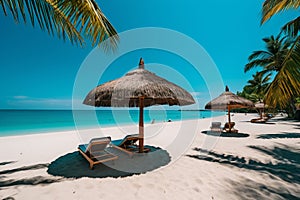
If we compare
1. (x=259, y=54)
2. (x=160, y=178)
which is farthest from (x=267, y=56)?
(x=160, y=178)

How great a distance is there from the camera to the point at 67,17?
2404 millimetres

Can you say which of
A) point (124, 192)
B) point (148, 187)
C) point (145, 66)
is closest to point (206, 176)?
point (148, 187)

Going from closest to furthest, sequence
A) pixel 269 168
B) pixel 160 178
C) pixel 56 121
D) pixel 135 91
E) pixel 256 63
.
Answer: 1. pixel 160 178
2. pixel 269 168
3. pixel 135 91
4. pixel 256 63
5. pixel 56 121

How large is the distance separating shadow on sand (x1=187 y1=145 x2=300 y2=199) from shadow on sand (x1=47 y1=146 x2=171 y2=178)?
54.4 inches

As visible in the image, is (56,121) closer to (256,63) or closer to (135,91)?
(135,91)

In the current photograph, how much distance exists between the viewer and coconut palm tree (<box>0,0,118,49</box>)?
1717 mm

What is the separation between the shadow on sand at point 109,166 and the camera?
3.17 metres

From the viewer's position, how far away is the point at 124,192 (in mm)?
2428

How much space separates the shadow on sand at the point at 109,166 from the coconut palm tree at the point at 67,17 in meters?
2.84

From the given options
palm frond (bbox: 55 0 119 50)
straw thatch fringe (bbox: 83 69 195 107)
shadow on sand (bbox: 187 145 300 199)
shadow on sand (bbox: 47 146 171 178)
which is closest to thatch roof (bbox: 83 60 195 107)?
straw thatch fringe (bbox: 83 69 195 107)

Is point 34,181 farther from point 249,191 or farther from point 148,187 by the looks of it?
point 249,191

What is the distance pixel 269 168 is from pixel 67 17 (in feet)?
17.9

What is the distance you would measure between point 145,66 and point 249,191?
14.7ft

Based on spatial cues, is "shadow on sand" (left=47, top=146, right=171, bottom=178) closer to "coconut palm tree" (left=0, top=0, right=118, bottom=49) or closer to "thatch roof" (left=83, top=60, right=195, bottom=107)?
"thatch roof" (left=83, top=60, right=195, bottom=107)
